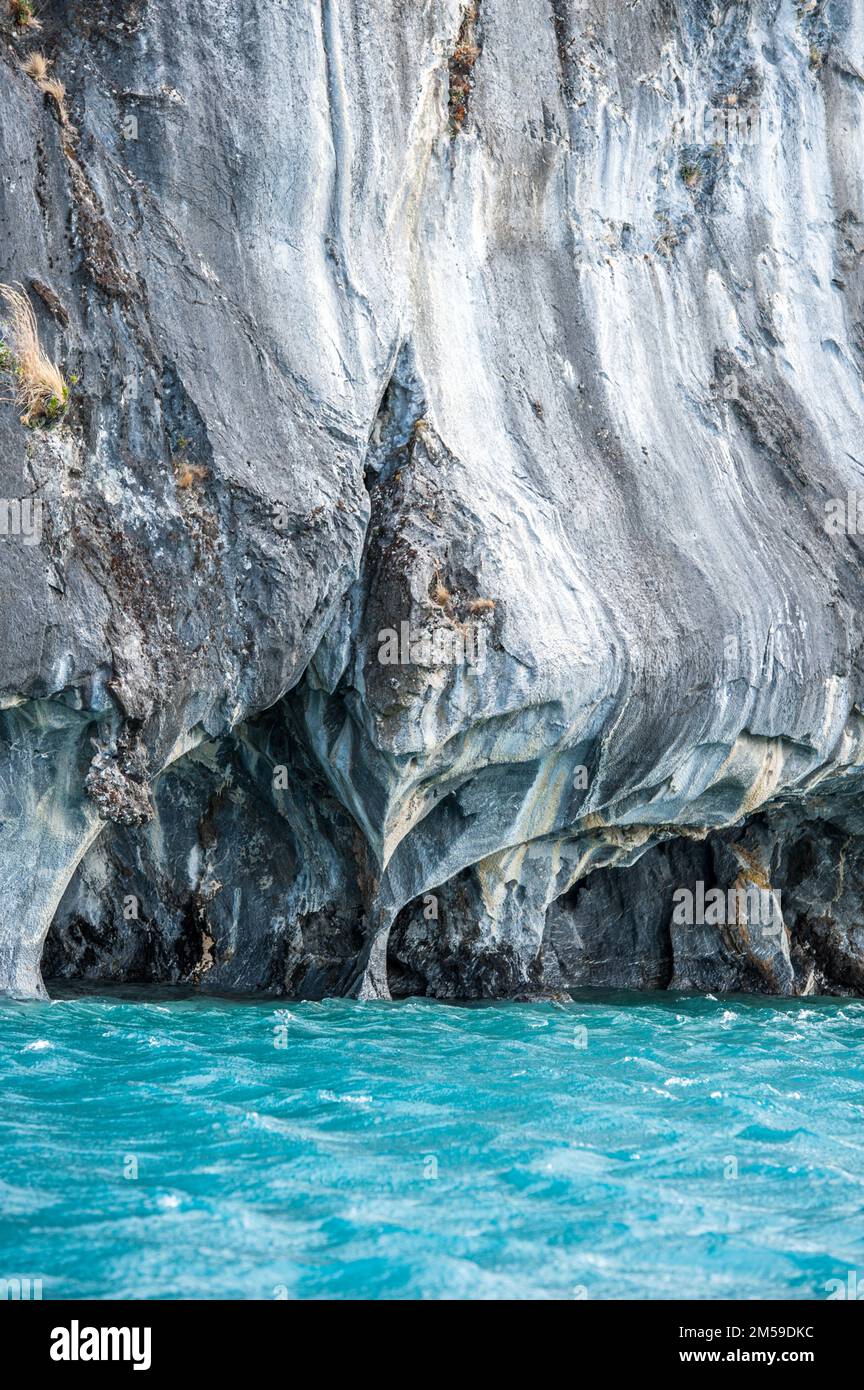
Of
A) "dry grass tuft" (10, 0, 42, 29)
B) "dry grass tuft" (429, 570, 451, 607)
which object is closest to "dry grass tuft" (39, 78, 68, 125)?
"dry grass tuft" (10, 0, 42, 29)

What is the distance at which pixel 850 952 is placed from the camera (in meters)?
25.0

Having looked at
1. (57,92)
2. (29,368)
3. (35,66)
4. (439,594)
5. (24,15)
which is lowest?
(439,594)

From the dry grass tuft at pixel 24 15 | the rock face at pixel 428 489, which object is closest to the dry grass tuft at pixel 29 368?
the rock face at pixel 428 489

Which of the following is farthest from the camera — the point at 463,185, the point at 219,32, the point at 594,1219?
the point at 463,185

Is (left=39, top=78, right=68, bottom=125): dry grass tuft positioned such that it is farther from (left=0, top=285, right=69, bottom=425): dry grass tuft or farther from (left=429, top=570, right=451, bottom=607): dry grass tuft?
(left=429, top=570, right=451, bottom=607): dry grass tuft

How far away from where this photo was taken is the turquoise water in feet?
23.0

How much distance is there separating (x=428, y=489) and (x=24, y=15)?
723 centimetres

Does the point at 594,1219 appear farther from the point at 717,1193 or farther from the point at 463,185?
the point at 463,185

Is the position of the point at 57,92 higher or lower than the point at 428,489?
higher

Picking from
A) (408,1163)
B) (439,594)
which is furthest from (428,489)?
(408,1163)

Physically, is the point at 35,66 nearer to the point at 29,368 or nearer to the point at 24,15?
the point at 24,15

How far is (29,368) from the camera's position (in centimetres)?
1423

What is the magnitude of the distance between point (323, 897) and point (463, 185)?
10065 mm
